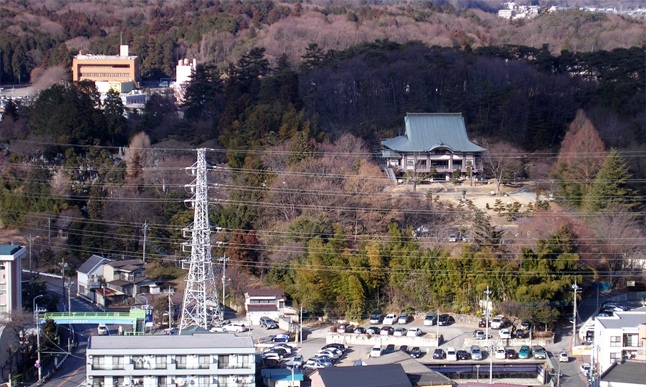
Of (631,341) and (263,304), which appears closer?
(631,341)

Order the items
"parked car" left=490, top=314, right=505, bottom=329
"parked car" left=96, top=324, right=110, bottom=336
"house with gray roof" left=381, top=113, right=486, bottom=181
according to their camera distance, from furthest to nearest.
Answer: "house with gray roof" left=381, top=113, right=486, bottom=181
"parked car" left=490, top=314, right=505, bottom=329
"parked car" left=96, top=324, right=110, bottom=336

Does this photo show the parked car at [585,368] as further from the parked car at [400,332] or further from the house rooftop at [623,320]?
the parked car at [400,332]

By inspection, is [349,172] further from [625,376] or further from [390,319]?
[625,376]

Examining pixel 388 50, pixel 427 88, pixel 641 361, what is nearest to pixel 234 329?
pixel 641 361

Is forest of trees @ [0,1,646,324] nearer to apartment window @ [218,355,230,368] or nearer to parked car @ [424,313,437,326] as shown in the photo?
parked car @ [424,313,437,326]

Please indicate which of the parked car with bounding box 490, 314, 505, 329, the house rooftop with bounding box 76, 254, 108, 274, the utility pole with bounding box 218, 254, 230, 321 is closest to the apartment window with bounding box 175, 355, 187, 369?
the utility pole with bounding box 218, 254, 230, 321

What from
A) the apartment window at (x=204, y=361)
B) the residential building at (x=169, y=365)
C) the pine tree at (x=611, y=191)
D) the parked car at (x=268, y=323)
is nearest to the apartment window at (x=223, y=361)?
the residential building at (x=169, y=365)

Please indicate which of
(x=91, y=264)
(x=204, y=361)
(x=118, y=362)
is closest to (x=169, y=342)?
(x=204, y=361)
